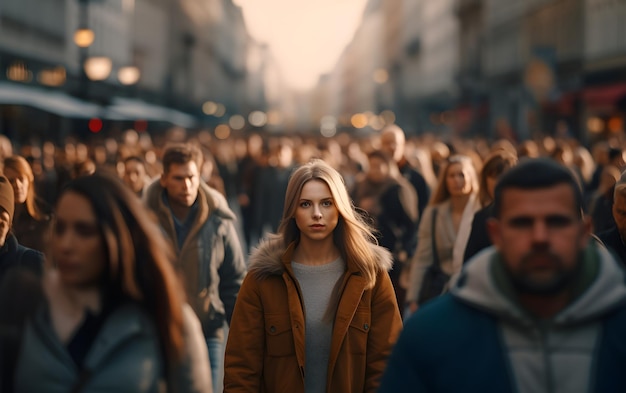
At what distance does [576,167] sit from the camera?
15281mm

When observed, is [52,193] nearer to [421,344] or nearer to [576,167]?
[576,167]

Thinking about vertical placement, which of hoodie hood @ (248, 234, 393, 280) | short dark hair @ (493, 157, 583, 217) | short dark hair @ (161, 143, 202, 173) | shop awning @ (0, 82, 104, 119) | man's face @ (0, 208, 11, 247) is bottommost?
hoodie hood @ (248, 234, 393, 280)

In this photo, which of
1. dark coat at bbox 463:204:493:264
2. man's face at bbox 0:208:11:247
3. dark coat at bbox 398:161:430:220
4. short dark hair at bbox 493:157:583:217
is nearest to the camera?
short dark hair at bbox 493:157:583:217

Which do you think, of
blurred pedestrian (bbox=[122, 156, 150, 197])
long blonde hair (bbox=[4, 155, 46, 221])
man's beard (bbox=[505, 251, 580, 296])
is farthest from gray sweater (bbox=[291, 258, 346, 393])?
blurred pedestrian (bbox=[122, 156, 150, 197])

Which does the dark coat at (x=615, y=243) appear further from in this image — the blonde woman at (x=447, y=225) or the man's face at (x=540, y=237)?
the man's face at (x=540, y=237)

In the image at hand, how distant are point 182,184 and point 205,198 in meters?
0.17

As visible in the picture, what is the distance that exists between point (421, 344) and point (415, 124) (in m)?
119

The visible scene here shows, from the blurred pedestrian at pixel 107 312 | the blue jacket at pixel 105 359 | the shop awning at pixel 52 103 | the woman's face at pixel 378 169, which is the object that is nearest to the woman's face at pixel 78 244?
the blurred pedestrian at pixel 107 312

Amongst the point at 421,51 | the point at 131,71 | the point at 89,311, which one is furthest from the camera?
the point at 421,51

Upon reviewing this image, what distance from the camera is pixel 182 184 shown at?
777 centimetres

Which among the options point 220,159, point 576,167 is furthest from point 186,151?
point 220,159

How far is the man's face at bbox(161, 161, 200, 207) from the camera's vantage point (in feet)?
25.4

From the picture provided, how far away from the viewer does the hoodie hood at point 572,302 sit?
3219mm

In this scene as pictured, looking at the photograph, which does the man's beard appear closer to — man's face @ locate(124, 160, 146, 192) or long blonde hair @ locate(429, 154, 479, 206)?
long blonde hair @ locate(429, 154, 479, 206)
